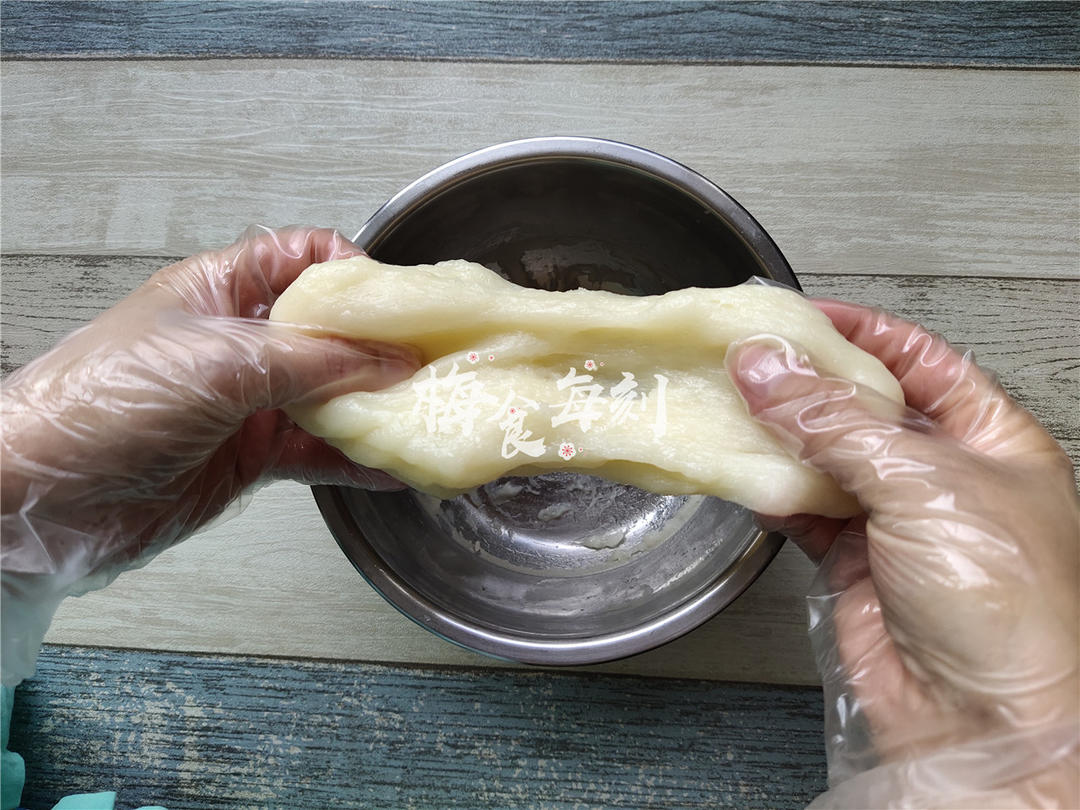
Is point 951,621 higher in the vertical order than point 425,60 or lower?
lower

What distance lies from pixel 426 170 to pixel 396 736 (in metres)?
0.90

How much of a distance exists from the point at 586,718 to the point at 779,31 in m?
1.14

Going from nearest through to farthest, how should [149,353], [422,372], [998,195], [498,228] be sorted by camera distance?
1. [149,353]
2. [422,372]
3. [498,228]
4. [998,195]

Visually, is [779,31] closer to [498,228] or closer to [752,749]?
[498,228]

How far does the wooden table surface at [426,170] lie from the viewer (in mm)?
→ 1105

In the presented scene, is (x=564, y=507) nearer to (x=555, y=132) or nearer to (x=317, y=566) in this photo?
(x=317, y=566)

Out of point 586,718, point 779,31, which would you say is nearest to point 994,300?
point 779,31

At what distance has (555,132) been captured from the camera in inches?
47.8

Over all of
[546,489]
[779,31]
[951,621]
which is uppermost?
[779,31]

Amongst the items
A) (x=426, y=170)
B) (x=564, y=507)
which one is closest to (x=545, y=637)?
(x=564, y=507)

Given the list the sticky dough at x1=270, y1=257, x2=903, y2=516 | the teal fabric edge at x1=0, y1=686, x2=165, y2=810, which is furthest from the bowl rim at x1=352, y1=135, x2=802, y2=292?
the teal fabric edge at x1=0, y1=686, x2=165, y2=810

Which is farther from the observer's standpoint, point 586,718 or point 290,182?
point 290,182

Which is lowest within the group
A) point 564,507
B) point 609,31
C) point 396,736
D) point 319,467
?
point 396,736

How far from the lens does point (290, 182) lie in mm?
1219
